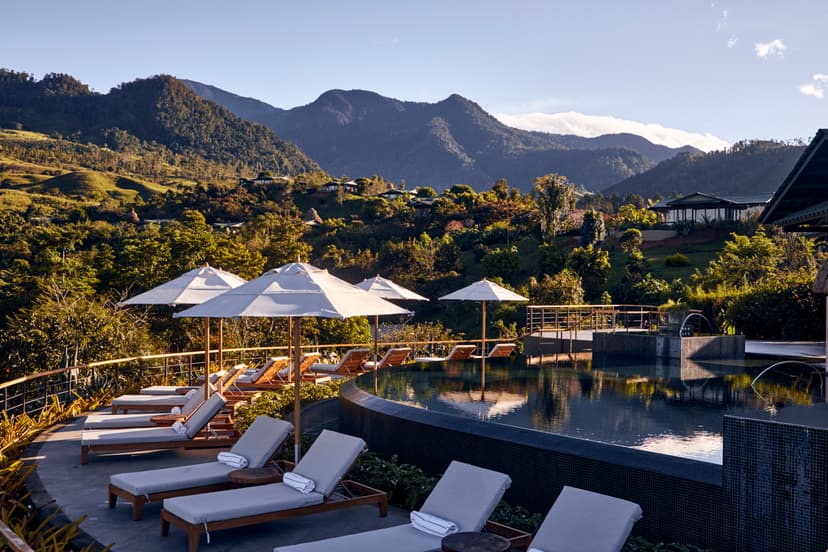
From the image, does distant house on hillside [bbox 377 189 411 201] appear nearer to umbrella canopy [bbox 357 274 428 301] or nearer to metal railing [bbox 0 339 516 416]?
metal railing [bbox 0 339 516 416]

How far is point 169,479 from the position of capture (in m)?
6.39

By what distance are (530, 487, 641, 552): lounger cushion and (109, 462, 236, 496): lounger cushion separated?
10.2 ft

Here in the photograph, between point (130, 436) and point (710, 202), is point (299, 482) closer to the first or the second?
point (130, 436)

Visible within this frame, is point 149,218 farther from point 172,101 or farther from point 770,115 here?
point 172,101

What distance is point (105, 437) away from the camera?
26.8 feet

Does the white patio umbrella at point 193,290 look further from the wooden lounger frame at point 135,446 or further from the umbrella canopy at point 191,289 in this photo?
the wooden lounger frame at point 135,446

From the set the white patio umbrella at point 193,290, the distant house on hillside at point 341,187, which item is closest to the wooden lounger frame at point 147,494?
the white patio umbrella at point 193,290

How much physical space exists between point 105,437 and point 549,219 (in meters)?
42.1

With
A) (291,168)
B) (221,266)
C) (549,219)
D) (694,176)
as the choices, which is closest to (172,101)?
(291,168)

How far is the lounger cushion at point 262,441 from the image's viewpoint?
6.86 meters

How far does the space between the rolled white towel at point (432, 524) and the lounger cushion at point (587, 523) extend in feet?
2.15

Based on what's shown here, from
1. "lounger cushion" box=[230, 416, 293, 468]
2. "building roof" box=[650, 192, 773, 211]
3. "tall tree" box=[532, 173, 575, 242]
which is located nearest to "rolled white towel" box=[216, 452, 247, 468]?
"lounger cushion" box=[230, 416, 293, 468]

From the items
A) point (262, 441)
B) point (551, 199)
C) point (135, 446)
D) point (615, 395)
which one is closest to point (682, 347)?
point (615, 395)

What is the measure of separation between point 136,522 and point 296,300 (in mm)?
2341
